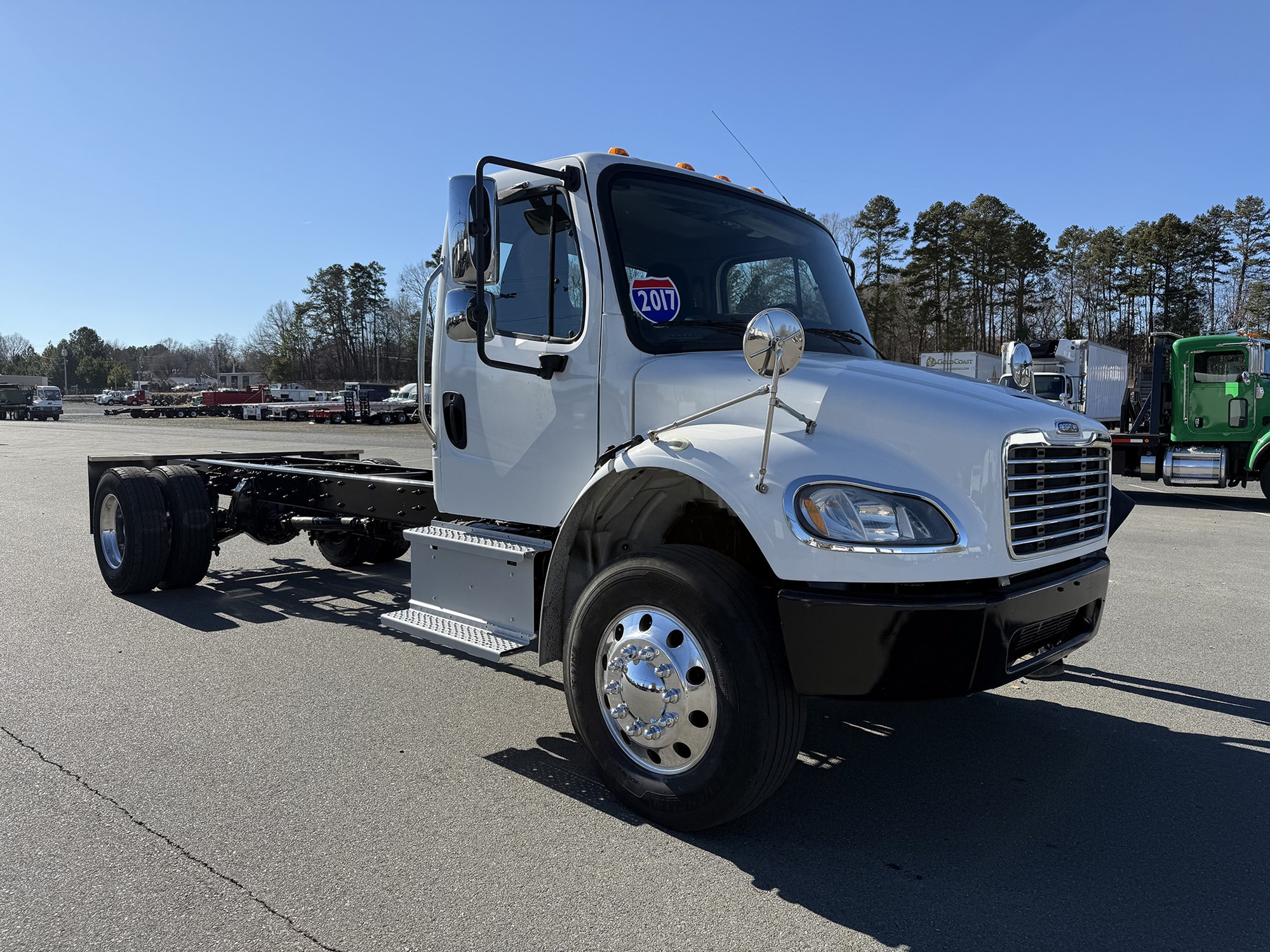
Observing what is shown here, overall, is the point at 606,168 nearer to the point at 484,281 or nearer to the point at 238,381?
the point at 484,281

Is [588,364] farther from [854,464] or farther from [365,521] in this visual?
[365,521]

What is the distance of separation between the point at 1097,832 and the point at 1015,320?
68.2m

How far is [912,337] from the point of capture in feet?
163

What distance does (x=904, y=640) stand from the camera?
274 centimetres

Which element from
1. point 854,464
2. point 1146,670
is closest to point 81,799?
point 854,464

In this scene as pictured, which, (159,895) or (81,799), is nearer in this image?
(159,895)

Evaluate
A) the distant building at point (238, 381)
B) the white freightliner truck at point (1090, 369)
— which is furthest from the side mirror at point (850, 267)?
the distant building at point (238, 381)

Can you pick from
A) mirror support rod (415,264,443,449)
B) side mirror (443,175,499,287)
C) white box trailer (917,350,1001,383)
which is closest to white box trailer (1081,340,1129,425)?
white box trailer (917,350,1001,383)

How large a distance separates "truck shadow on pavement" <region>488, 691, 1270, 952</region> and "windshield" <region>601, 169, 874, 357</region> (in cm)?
180

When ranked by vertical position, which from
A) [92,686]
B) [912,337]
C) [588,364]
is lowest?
[92,686]

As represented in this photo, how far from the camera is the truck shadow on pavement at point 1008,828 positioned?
105 inches

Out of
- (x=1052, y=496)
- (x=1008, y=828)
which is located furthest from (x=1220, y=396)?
(x=1008, y=828)

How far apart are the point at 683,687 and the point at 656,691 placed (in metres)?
0.12

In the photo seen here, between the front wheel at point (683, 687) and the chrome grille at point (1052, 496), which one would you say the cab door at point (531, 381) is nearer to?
the front wheel at point (683, 687)
